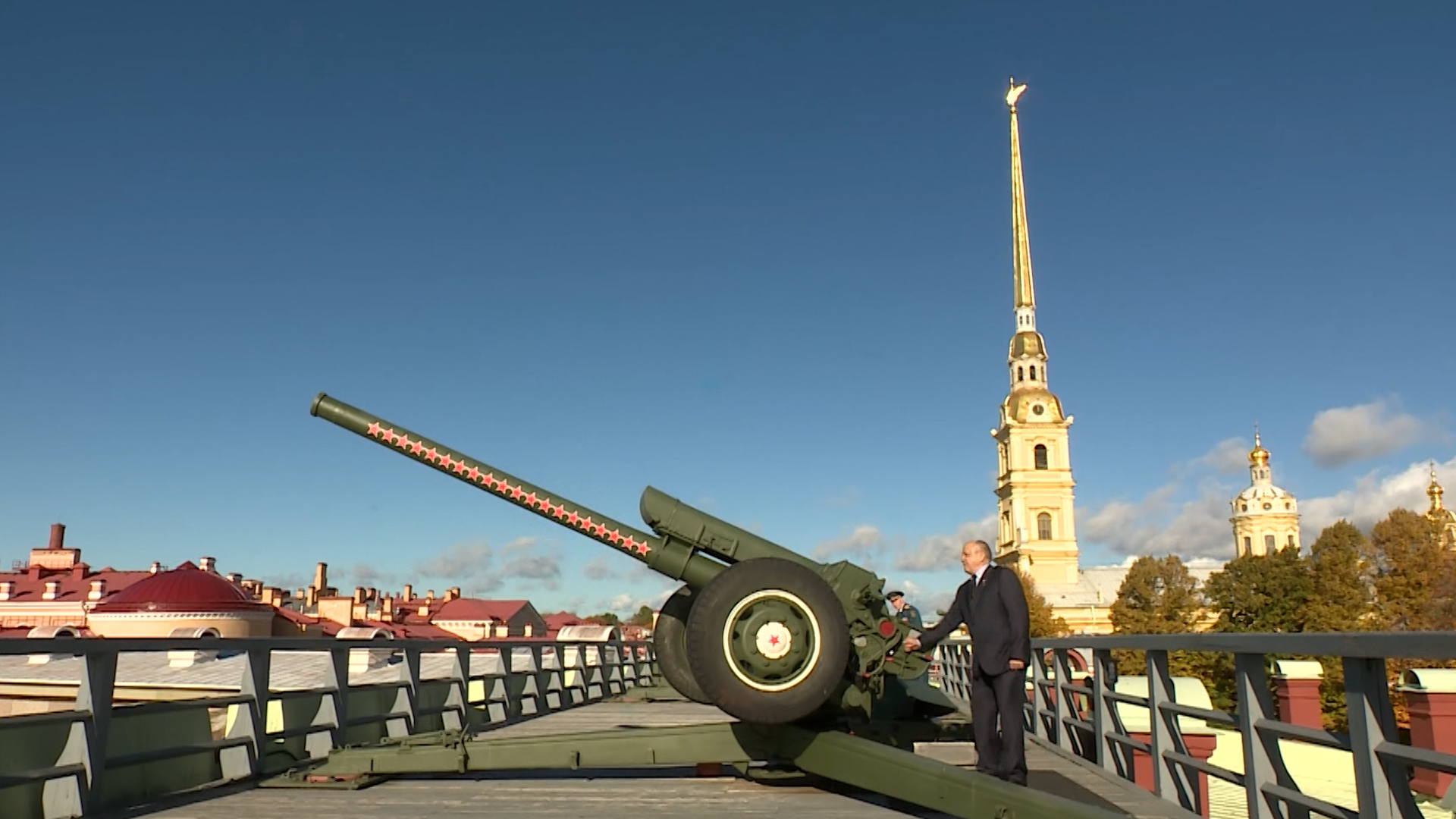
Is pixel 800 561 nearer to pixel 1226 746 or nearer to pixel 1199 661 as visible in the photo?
pixel 1226 746

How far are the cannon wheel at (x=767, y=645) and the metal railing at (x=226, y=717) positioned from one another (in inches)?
113

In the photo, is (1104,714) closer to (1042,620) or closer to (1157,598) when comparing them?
(1157,598)

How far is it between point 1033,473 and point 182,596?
85.4 meters

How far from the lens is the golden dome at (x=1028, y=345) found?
395 feet

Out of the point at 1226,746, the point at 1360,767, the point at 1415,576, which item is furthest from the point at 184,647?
the point at 1415,576

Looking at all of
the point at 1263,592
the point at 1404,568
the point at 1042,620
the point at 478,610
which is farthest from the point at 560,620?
the point at 1404,568

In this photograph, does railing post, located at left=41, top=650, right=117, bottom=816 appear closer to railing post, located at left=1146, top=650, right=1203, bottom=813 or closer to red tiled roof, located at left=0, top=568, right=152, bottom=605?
railing post, located at left=1146, top=650, right=1203, bottom=813

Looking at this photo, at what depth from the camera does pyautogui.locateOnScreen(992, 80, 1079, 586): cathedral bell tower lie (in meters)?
109

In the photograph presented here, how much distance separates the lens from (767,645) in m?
6.13

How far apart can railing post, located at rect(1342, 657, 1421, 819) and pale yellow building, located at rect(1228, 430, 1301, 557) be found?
12809 cm

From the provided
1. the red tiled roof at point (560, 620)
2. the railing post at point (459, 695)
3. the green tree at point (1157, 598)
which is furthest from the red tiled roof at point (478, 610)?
the railing post at point (459, 695)

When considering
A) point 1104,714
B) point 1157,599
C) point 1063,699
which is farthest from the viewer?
point 1157,599

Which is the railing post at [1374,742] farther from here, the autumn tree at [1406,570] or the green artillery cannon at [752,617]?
the autumn tree at [1406,570]

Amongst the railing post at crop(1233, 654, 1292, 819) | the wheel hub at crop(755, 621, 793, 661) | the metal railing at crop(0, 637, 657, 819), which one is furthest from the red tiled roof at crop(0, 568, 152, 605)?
the railing post at crop(1233, 654, 1292, 819)
